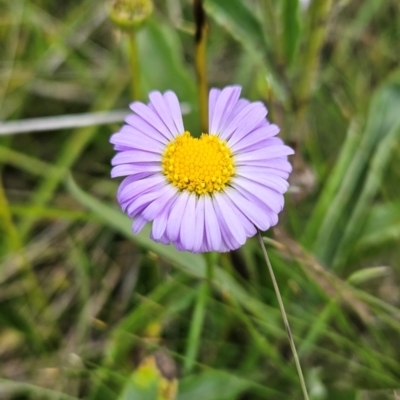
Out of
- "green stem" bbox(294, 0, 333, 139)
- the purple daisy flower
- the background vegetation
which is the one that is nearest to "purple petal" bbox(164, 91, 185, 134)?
the purple daisy flower

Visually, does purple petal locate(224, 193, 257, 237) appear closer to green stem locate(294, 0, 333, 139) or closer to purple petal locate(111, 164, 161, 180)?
purple petal locate(111, 164, 161, 180)

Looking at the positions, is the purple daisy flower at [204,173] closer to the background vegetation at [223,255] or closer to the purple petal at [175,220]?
the purple petal at [175,220]

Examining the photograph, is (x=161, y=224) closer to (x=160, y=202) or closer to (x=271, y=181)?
(x=160, y=202)

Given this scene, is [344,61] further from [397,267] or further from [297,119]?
[397,267]

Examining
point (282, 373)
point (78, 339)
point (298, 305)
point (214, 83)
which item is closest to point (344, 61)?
point (214, 83)

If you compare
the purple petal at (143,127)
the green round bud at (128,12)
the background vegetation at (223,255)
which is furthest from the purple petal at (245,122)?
the green round bud at (128,12)

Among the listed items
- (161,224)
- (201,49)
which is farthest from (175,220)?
(201,49)
